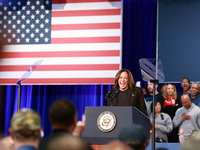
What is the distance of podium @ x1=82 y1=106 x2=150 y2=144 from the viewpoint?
3.72 m

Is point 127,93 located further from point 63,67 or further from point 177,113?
point 63,67

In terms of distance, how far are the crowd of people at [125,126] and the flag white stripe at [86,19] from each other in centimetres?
151

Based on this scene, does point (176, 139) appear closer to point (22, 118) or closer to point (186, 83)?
point (186, 83)

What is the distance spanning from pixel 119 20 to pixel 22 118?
596 centimetres

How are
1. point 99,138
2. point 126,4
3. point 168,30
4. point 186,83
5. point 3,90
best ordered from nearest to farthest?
point 99,138 → point 186,83 → point 168,30 → point 126,4 → point 3,90

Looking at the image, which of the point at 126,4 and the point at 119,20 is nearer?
the point at 119,20

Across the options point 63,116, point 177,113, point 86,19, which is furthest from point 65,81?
point 63,116

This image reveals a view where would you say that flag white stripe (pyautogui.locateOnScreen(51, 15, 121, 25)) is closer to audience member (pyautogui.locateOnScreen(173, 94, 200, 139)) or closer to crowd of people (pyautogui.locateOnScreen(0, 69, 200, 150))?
crowd of people (pyautogui.locateOnScreen(0, 69, 200, 150))

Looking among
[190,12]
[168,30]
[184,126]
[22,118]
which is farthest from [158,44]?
[22,118]

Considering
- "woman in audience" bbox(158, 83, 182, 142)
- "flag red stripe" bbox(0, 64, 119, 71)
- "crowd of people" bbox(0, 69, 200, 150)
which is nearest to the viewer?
"crowd of people" bbox(0, 69, 200, 150)

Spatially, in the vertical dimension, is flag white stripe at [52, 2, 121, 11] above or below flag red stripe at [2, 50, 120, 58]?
above

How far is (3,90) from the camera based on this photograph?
30.7ft

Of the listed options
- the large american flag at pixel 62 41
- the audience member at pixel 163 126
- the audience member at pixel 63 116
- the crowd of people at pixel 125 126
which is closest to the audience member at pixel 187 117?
the crowd of people at pixel 125 126

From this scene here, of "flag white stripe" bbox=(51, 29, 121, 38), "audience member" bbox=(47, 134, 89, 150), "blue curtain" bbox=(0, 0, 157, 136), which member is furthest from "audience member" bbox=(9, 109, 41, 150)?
"blue curtain" bbox=(0, 0, 157, 136)
